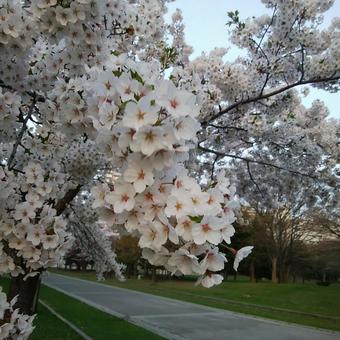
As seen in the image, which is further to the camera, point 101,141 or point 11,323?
point 11,323

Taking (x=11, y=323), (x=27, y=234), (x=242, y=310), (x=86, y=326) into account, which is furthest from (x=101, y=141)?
(x=242, y=310)

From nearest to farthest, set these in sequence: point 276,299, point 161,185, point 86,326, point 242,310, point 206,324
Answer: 1. point 161,185
2. point 86,326
3. point 206,324
4. point 242,310
5. point 276,299

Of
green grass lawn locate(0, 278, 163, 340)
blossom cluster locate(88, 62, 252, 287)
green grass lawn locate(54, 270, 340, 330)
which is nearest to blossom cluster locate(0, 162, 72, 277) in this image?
blossom cluster locate(88, 62, 252, 287)

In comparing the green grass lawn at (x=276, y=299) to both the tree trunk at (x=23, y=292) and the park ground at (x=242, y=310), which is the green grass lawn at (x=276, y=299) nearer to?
the park ground at (x=242, y=310)

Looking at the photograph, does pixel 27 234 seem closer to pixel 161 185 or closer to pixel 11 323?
pixel 11 323

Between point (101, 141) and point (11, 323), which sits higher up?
point (101, 141)

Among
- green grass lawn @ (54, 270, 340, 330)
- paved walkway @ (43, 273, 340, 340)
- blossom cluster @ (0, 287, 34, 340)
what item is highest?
green grass lawn @ (54, 270, 340, 330)

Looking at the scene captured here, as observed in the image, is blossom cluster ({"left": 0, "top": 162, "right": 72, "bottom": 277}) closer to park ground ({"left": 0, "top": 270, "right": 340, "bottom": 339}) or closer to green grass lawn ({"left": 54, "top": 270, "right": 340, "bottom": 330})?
park ground ({"left": 0, "top": 270, "right": 340, "bottom": 339})

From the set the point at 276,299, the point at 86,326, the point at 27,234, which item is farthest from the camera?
the point at 276,299

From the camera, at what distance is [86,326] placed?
11711 mm

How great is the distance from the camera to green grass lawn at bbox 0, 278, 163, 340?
10.2 metres

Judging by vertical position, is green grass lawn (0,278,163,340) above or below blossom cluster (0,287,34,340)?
below

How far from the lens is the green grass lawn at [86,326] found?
10250 mm

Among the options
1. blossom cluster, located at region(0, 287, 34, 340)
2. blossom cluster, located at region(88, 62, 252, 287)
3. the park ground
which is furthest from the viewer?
the park ground
